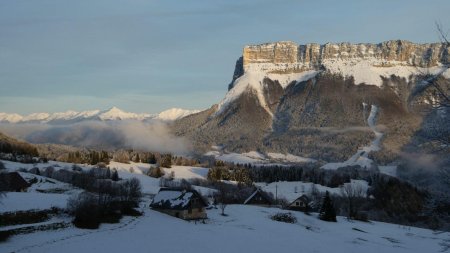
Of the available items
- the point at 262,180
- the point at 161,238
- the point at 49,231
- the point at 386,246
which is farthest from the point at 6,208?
the point at 262,180

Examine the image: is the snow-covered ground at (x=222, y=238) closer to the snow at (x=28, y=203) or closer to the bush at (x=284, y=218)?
the bush at (x=284, y=218)

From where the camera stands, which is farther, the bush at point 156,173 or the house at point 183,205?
the bush at point 156,173

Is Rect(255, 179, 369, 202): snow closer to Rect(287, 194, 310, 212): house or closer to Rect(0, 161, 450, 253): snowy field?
Rect(287, 194, 310, 212): house

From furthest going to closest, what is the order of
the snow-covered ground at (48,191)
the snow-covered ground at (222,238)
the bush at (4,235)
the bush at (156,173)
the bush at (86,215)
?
1. the bush at (156,173)
2. the snow-covered ground at (48,191)
3. the bush at (86,215)
4. the snow-covered ground at (222,238)
5. the bush at (4,235)

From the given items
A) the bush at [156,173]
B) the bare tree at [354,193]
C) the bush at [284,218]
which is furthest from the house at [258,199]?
the bush at [156,173]

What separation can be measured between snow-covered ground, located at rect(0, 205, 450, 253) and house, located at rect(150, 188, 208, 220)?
1.86 meters

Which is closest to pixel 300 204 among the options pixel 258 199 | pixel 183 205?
pixel 258 199

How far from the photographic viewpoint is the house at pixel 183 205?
247 ft

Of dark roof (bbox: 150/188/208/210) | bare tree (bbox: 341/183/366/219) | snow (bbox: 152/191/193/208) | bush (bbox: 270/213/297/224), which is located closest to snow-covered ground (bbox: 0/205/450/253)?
bush (bbox: 270/213/297/224)

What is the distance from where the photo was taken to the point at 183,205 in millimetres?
75625

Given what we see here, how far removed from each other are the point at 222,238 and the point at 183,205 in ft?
72.2

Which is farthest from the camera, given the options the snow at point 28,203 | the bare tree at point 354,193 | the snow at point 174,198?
the bare tree at point 354,193

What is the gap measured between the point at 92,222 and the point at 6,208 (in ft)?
28.1

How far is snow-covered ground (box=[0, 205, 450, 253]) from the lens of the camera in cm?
4362
